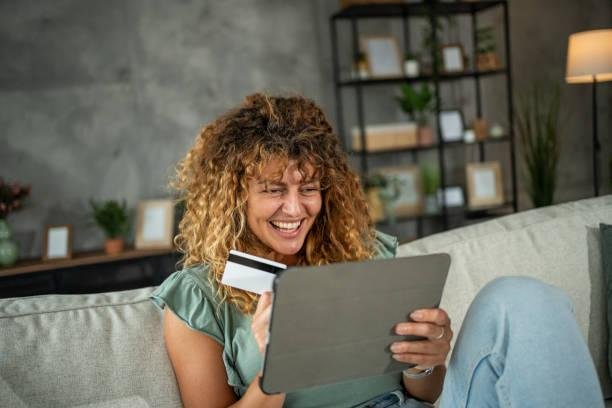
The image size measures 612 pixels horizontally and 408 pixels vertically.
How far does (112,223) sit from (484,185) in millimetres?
2529

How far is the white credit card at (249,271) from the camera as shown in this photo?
3.98 ft

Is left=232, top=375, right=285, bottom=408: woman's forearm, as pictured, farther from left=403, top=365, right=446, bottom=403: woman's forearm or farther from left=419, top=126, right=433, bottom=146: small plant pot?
left=419, top=126, right=433, bottom=146: small plant pot

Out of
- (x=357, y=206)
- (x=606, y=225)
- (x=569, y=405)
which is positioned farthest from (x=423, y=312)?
(x=606, y=225)

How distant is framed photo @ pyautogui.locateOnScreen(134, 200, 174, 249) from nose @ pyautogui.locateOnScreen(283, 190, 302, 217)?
264 centimetres

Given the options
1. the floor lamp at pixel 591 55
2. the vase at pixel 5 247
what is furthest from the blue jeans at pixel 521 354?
the vase at pixel 5 247

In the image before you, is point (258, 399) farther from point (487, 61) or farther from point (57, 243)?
point (487, 61)

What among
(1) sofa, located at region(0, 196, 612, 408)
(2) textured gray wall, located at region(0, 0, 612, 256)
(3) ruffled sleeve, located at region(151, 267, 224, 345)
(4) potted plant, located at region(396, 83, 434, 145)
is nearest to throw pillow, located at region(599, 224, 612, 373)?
(1) sofa, located at region(0, 196, 612, 408)

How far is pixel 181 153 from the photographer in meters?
4.40

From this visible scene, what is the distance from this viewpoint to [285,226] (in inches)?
57.4

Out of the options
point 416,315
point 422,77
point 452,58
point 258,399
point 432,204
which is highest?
point 452,58

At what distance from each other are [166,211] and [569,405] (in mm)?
3344

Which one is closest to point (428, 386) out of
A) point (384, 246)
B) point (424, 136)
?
point (384, 246)

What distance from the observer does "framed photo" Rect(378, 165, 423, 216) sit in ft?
15.0

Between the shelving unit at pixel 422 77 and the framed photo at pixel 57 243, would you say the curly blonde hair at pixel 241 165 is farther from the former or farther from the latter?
the shelving unit at pixel 422 77
